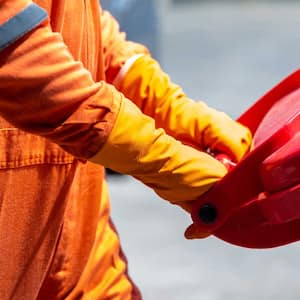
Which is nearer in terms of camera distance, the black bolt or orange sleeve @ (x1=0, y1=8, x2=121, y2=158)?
orange sleeve @ (x1=0, y1=8, x2=121, y2=158)

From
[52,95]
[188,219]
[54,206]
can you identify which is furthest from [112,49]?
[188,219]

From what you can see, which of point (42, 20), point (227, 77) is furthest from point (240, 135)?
point (227, 77)

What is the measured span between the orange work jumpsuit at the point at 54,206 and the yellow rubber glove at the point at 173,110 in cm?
10

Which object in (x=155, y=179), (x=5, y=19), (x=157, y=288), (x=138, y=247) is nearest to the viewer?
(x=5, y=19)

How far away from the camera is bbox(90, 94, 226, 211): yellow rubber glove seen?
1.31m

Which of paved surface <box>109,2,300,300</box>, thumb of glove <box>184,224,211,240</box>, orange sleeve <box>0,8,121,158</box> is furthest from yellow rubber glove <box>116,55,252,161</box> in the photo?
paved surface <box>109,2,300,300</box>

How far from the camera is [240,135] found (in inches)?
63.9

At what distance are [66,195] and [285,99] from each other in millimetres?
391

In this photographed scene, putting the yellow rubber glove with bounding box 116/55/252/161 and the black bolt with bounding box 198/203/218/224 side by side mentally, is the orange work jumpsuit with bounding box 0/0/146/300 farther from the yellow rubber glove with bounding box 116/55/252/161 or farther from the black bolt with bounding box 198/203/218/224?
the black bolt with bounding box 198/203/218/224

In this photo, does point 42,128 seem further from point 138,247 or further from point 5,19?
point 138,247

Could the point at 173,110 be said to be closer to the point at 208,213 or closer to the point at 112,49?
the point at 112,49

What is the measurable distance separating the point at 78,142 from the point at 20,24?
0.55ft

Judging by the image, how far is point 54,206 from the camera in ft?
4.80

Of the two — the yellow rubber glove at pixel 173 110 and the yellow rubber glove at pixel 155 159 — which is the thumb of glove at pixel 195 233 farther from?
the yellow rubber glove at pixel 173 110
